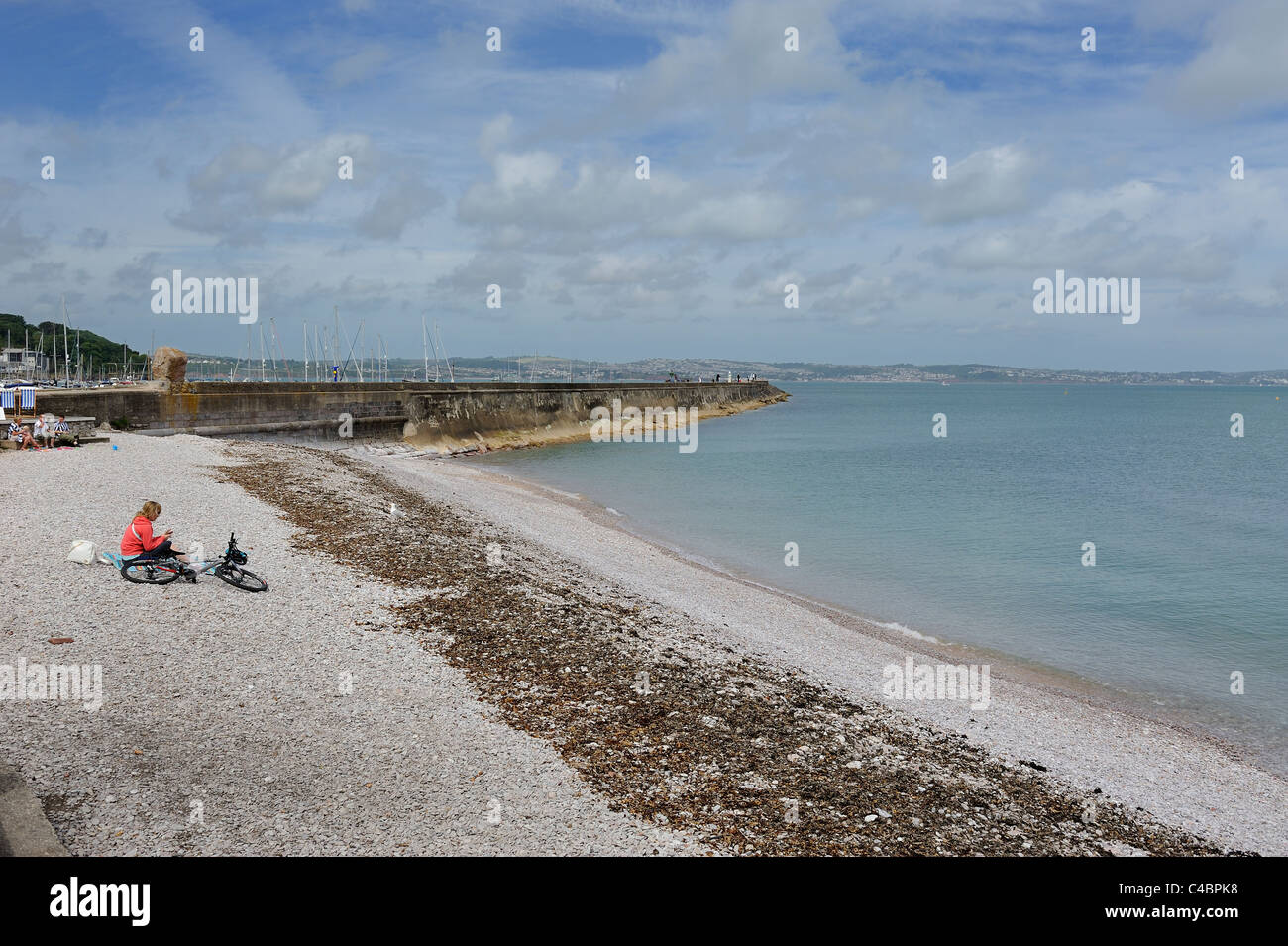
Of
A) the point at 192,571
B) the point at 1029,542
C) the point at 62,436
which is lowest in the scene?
the point at 1029,542

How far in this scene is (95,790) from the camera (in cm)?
723

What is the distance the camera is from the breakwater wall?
130 feet

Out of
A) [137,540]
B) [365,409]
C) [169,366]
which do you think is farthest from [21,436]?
[365,409]

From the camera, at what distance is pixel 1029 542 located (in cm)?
2909

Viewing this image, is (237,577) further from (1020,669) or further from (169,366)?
(169,366)

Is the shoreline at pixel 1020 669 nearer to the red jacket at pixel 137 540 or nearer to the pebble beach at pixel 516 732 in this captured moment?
the pebble beach at pixel 516 732

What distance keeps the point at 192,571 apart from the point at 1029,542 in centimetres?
2602

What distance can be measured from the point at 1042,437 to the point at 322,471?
77053mm

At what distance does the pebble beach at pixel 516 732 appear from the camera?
24.1 feet

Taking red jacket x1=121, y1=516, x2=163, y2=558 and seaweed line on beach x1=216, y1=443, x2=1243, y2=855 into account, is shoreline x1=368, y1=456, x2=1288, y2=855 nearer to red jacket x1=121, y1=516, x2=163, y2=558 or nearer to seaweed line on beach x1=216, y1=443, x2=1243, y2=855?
seaweed line on beach x1=216, y1=443, x2=1243, y2=855

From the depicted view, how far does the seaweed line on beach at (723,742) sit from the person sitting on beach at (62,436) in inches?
689
